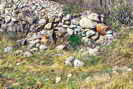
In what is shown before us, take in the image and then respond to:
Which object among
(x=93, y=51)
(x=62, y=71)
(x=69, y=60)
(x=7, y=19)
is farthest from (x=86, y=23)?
(x=7, y=19)

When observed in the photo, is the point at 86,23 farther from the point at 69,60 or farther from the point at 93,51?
the point at 69,60

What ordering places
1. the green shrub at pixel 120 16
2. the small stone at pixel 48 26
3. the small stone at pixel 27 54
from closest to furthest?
the small stone at pixel 27 54, the small stone at pixel 48 26, the green shrub at pixel 120 16

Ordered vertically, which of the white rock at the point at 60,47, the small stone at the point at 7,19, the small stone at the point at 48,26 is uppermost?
the small stone at the point at 7,19

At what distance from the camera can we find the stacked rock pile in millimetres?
8758

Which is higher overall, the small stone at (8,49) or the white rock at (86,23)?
the white rock at (86,23)

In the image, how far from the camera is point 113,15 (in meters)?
9.79

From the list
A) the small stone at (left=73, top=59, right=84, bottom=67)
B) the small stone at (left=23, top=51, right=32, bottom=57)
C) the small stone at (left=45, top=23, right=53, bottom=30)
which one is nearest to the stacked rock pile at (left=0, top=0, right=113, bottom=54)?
the small stone at (left=45, top=23, right=53, bottom=30)

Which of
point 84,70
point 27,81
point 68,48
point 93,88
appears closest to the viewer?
point 93,88

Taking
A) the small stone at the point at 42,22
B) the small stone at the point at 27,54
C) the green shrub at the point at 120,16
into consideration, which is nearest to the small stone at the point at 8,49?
the small stone at the point at 27,54

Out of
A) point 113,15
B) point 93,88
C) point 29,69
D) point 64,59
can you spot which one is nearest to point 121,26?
point 113,15

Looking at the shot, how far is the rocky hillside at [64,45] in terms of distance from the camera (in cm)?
638

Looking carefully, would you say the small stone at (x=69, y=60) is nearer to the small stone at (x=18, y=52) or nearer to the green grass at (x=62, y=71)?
the green grass at (x=62, y=71)

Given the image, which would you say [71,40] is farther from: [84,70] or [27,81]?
[27,81]

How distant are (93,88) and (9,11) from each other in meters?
5.76
